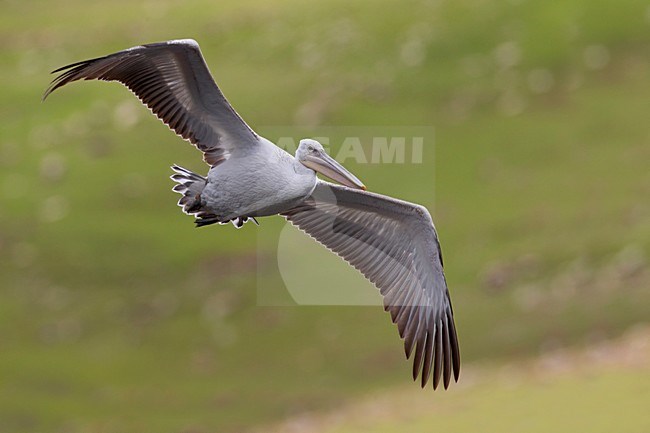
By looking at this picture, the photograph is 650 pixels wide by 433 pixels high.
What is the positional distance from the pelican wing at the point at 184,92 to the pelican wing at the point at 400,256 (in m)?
1.39

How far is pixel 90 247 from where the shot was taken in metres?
31.5

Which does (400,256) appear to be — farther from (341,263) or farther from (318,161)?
(341,263)

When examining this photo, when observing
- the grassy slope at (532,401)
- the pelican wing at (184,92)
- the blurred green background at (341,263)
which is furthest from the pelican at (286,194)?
the blurred green background at (341,263)

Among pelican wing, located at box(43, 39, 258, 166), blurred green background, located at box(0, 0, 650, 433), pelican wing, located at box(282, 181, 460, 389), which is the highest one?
blurred green background, located at box(0, 0, 650, 433)

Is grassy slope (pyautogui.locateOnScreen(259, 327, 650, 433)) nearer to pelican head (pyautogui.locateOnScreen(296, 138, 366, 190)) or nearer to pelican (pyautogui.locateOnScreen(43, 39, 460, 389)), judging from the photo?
pelican (pyautogui.locateOnScreen(43, 39, 460, 389))

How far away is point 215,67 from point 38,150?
603cm

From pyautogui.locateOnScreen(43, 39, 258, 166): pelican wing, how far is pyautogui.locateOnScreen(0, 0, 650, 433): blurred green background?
31.7 feet

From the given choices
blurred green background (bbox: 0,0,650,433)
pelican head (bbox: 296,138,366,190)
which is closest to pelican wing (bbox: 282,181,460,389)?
pelican head (bbox: 296,138,366,190)

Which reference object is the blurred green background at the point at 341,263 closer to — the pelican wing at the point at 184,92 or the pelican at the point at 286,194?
the pelican at the point at 286,194

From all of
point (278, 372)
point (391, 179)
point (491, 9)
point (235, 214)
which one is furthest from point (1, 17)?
point (235, 214)

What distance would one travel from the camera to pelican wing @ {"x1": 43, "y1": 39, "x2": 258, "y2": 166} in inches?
521

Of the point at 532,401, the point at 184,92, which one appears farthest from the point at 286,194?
the point at 532,401

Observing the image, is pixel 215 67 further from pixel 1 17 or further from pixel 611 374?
pixel 611 374

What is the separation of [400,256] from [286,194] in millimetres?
2086
